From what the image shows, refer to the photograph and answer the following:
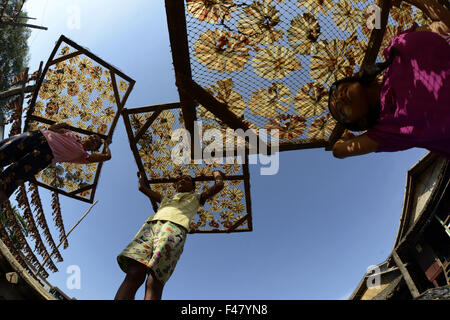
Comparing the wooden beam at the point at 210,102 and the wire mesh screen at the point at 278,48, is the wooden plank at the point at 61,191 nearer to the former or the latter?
the wire mesh screen at the point at 278,48

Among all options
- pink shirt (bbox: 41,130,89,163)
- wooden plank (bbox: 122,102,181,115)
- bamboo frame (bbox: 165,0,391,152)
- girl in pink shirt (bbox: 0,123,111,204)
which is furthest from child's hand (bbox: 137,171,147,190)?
bamboo frame (bbox: 165,0,391,152)

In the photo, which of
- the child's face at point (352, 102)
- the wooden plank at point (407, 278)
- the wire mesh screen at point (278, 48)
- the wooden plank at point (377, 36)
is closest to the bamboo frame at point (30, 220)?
the wire mesh screen at point (278, 48)

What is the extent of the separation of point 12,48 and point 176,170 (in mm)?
20466

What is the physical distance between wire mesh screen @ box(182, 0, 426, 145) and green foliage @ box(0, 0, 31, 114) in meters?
19.2

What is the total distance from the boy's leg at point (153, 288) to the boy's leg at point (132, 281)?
0.24 ft

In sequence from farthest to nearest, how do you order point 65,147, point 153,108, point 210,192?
point 153,108 < point 210,192 < point 65,147

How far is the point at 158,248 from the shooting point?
7.47ft

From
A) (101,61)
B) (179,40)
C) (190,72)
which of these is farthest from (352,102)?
(101,61)

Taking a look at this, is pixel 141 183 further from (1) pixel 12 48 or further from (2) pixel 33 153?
(1) pixel 12 48

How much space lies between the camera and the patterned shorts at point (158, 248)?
2186 mm

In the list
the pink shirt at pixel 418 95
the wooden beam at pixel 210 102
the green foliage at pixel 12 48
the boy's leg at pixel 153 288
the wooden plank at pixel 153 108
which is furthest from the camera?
the green foliage at pixel 12 48

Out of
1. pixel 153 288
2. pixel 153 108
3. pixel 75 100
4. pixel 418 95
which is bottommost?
pixel 153 288
